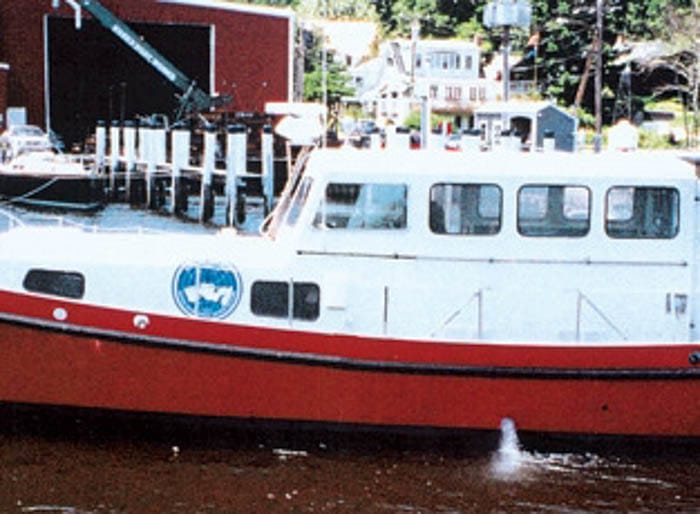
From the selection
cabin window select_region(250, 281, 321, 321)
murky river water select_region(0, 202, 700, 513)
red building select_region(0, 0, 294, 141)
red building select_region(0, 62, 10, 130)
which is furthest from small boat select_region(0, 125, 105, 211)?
cabin window select_region(250, 281, 321, 321)

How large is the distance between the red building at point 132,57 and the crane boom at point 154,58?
1.48 metres

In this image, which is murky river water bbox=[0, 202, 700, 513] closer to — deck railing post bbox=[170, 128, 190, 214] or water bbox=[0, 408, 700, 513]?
water bbox=[0, 408, 700, 513]

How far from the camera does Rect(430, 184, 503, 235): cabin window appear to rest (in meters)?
10.4

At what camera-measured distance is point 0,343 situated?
10312 millimetres

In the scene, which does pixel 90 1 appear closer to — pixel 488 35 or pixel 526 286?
pixel 526 286

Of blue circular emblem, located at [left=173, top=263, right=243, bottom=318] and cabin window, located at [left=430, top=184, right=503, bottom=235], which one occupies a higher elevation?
cabin window, located at [left=430, top=184, right=503, bottom=235]

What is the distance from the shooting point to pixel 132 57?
139 feet

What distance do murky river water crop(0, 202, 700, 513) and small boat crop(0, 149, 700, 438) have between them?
1.01ft

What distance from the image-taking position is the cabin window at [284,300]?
34.2ft

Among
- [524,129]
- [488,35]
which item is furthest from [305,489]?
[488,35]

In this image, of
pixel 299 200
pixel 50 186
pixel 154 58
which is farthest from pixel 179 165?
pixel 299 200

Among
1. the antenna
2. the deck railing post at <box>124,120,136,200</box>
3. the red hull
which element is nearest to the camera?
the red hull

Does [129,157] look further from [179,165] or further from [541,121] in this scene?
[541,121]

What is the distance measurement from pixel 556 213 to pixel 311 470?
3398mm
